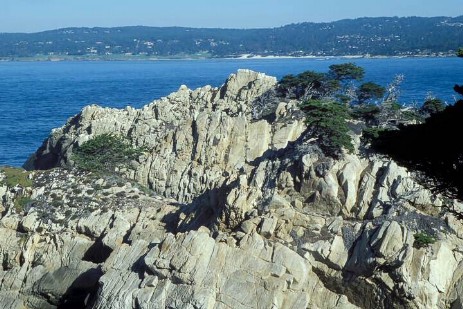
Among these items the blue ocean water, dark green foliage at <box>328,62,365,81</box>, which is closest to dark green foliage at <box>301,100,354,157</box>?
dark green foliage at <box>328,62,365,81</box>

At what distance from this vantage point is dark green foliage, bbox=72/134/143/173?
136ft

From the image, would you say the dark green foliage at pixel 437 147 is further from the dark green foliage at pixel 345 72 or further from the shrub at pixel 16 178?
the dark green foliage at pixel 345 72

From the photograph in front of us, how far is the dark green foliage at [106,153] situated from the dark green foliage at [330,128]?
12.1 metres

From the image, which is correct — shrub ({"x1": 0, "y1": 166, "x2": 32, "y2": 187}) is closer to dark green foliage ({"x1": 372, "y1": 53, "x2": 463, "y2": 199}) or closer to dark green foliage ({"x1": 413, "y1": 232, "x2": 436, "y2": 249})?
dark green foliage ({"x1": 413, "y1": 232, "x2": 436, "y2": 249})

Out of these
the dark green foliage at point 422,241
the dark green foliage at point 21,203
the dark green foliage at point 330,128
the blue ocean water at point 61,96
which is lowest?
the blue ocean water at point 61,96

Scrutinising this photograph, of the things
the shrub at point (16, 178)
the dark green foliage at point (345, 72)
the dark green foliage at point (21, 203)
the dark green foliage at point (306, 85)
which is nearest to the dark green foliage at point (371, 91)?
the dark green foliage at point (306, 85)

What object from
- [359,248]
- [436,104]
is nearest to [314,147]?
[359,248]

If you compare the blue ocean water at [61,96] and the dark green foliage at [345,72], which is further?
the blue ocean water at [61,96]

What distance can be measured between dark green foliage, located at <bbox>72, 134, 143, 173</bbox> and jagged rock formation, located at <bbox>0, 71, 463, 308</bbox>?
1431mm

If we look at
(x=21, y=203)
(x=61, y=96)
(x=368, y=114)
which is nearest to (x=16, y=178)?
(x=21, y=203)

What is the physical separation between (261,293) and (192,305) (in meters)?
2.10

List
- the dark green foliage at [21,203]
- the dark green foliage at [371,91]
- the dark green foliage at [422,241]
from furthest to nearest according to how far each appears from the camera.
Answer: the dark green foliage at [371,91], the dark green foliage at [21,203], the dark green foliage at [422,241]

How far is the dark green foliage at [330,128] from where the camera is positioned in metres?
30.8

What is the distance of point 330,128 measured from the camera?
31750 millimetres
